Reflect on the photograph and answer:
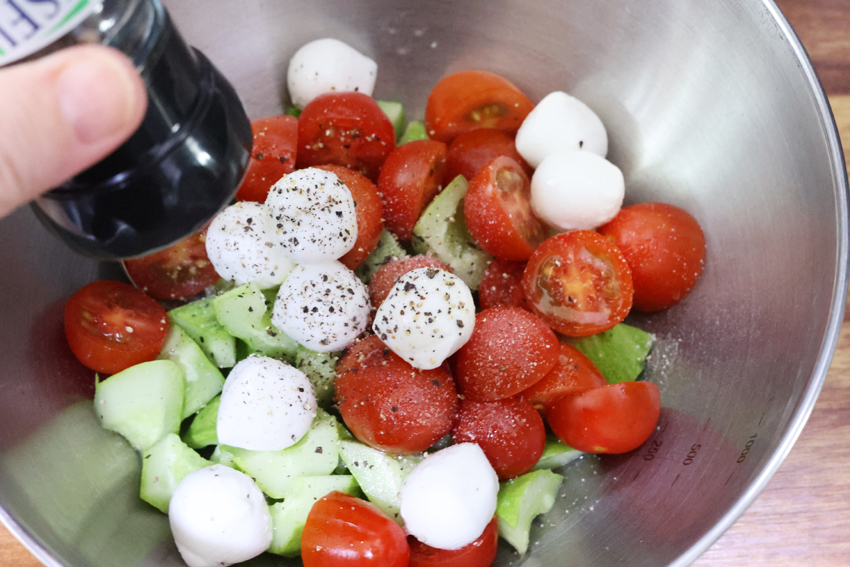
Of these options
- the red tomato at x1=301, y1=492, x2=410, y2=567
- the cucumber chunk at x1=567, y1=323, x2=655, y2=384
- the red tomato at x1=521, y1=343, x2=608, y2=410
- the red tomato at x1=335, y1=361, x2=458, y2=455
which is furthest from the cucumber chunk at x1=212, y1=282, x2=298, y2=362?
the cucumber chunk at x1=567, y1=323, x2=655, y2=384

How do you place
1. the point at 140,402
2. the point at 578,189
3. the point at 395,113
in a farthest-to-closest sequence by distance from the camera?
the point at 395,113, the point at 578,189, the point at 140,402

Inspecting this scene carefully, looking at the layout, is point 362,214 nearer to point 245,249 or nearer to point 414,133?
point 245,249

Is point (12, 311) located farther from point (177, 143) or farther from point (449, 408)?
point (449, 408)

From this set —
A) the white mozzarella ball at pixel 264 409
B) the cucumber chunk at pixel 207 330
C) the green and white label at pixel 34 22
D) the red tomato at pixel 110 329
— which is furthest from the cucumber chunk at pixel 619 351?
the green and white label at pixel 34 22

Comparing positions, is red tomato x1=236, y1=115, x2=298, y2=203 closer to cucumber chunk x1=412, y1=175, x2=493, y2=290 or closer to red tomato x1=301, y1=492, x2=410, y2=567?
cucumber chunk x1=412, y1=175, x2=493, y2=290

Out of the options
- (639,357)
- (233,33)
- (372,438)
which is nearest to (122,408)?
(372,438)

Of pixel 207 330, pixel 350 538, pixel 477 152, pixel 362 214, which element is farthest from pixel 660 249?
pixel 207 330
